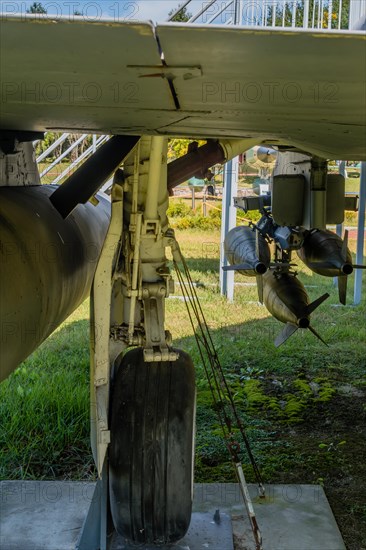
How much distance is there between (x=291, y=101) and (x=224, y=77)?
0.28 metres

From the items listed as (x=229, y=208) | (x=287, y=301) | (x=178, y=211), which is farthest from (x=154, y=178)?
(x=178, y=211)

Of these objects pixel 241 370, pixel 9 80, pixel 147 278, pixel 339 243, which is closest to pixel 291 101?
pixel 9 80

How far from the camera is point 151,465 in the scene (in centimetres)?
329

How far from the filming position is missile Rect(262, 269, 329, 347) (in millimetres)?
5719

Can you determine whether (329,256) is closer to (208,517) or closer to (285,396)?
(285,396)

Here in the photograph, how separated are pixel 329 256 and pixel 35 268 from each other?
→ 4277mm

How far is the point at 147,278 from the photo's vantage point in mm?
3566

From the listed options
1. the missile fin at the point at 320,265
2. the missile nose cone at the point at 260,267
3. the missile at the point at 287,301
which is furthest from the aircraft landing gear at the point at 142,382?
the missile fin at the point at 320,265

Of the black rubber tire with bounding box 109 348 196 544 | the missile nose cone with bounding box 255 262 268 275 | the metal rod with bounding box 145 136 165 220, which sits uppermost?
the metal rod with bounding box 145 136 165 220

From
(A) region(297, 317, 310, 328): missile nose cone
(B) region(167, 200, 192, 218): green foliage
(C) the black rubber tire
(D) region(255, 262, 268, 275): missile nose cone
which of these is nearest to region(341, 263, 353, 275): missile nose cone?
(A) region(297, 317, 310, 328): missile nose cone

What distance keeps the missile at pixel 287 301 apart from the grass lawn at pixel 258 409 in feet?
2.40

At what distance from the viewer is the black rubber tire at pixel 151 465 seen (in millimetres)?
3285

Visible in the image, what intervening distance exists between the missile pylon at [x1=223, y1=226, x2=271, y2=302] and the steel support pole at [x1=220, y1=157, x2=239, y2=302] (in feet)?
8.75

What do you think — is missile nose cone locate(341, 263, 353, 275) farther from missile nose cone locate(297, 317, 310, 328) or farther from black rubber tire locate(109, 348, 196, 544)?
black rubber tire locate(109, 348, 196, 544)
